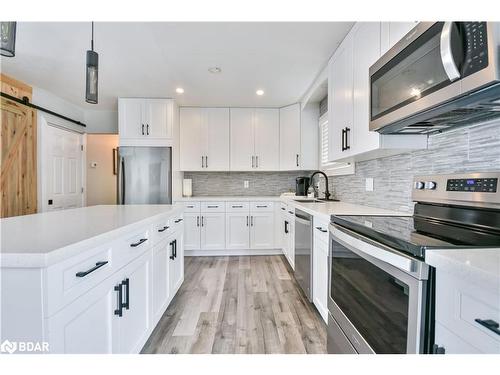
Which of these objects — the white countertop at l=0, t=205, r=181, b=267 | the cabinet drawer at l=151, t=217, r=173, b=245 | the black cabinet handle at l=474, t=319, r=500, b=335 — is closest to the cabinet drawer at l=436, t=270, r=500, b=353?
the black cabinet handle at l=474, t=319, r=500, b=335

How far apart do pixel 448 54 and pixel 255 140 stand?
11.4 feet

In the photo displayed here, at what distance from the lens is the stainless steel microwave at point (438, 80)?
30.7 inches

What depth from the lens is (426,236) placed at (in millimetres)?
982

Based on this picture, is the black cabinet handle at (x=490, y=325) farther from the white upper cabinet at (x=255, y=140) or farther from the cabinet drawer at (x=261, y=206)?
the white upper cabinet at (x=255, y=140)

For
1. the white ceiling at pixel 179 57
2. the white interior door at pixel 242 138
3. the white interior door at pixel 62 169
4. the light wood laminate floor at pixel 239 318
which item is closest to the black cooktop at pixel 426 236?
the light wood laminate floor at pixel 239 318

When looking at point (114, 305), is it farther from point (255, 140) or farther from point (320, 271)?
point (255, 140)

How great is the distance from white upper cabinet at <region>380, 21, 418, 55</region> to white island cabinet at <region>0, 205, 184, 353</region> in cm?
174

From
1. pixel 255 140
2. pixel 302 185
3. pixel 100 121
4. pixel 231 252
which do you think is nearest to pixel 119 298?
pixel 231 252

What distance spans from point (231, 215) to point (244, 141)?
1230 millimetres

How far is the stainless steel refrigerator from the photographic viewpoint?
3871 millimetres

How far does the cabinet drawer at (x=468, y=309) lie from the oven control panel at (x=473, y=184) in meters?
0.50

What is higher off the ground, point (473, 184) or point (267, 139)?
point (267, 139)

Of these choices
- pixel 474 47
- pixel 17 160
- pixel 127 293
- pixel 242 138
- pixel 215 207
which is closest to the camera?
pixel 474 47
